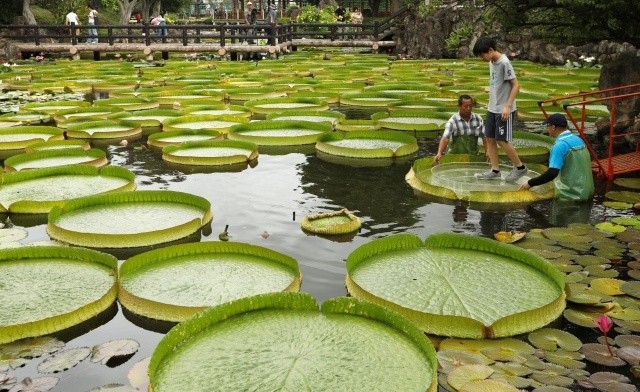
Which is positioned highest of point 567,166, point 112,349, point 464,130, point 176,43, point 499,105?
point 176,43

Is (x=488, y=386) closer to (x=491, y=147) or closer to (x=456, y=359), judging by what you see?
(x=456, y=359)

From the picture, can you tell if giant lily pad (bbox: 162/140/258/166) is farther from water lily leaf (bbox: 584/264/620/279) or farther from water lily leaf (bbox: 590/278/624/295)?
water lily leaf (bbox: 590/278/624/295)

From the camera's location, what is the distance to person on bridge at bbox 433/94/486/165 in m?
7.07

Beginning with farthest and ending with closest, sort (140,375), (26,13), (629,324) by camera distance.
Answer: (26,13) → (629,324) → (140,375)

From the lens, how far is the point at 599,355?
11.2 feet

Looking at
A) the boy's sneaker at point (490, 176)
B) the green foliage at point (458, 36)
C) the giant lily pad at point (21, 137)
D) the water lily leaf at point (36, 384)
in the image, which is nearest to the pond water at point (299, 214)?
the water lily leaf at point (36, 384)

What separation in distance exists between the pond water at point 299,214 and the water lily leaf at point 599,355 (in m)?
0.10

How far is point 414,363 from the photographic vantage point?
3.12 metres

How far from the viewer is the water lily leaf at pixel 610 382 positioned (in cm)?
309

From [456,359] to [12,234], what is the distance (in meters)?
4.06

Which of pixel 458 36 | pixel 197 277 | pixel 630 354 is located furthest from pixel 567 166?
pixel 458 36

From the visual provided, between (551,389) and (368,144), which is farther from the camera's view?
(368,144)

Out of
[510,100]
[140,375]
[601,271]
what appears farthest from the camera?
[510,100]

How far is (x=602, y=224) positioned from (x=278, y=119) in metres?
5.97
